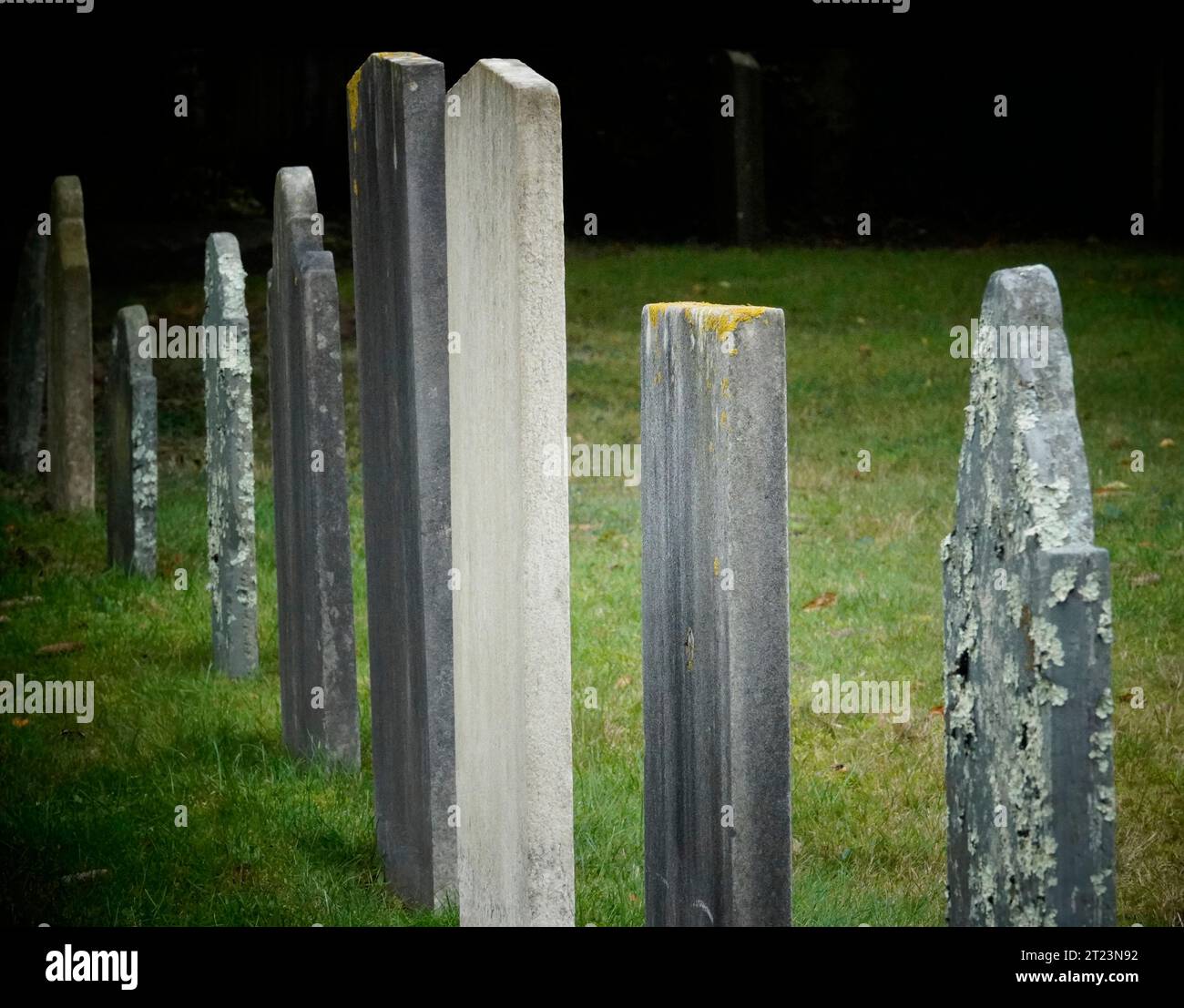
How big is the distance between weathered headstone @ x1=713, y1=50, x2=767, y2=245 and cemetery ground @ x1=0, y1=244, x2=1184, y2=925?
17.4 feet

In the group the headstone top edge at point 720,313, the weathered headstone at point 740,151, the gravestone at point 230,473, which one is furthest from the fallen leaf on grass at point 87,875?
the weathered headstone at point 740,151

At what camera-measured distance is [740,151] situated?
18.1m

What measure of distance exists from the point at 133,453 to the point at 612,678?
317 cm

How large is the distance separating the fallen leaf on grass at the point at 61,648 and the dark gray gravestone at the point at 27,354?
4514 mm

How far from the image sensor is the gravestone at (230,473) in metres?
6.63

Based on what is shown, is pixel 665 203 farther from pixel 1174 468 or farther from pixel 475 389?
pixel 475 389

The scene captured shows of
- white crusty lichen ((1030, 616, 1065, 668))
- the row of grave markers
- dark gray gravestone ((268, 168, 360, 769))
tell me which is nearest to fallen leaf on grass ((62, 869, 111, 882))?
the row of grave markers

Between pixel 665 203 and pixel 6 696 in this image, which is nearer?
pixel 6 696

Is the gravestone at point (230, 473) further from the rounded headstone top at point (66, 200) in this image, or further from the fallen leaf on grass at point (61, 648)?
the rounded headstone top at point (66, 200)

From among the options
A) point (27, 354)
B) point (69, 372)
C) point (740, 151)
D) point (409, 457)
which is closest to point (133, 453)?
point (69, 372)

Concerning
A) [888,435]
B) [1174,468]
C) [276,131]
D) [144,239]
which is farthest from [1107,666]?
[276,131]

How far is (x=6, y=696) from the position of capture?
6.43 m

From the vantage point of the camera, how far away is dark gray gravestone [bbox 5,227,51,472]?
36.4 feet

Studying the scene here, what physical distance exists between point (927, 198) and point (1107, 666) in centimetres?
1845
